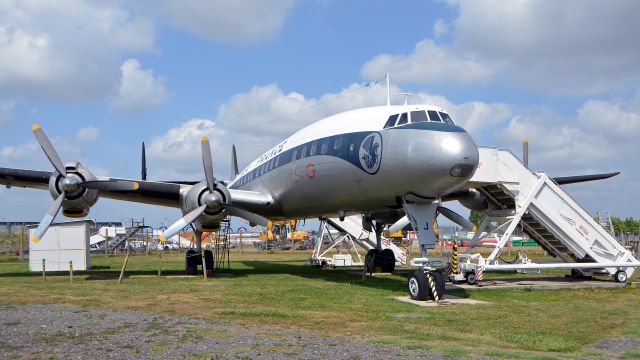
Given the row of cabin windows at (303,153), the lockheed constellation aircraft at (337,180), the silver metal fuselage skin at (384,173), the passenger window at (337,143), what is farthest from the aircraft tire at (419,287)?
the passenger window at (337,143)

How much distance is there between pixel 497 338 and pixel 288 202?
11.4m

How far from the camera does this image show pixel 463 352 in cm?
723

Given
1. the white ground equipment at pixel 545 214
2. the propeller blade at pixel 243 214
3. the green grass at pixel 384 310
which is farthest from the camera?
the propeller blade at pixel 243 214

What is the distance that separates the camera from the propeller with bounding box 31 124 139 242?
57.6 ft

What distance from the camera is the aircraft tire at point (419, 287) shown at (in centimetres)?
1259

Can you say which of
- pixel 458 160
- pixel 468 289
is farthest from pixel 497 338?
pixel 468 289

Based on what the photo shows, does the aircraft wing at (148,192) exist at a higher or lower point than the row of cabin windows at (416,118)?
lower

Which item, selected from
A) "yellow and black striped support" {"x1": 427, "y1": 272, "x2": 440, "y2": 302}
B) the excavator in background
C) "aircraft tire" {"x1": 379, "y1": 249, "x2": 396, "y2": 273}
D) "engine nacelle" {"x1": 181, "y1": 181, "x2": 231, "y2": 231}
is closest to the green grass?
"yellow and black striped support" {"x1": 427, "y1": 272, "x2": 440, "y2": 302}

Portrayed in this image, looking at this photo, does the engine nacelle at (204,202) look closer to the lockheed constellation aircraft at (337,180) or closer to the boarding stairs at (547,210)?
the lockheed constellation aircraft at (337,180)

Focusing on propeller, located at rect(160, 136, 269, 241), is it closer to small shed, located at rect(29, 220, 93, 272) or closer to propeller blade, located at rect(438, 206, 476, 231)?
propeller blade, located at rect(438, 206, 476, 231)

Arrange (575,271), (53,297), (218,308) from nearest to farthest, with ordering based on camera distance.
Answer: (218,308)
(53,297)
(575,271)

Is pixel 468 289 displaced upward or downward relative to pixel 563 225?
downward

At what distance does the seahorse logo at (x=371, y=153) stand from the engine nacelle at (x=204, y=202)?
18.6 ft

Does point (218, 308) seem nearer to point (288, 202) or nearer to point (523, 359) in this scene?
point (523, 359)
